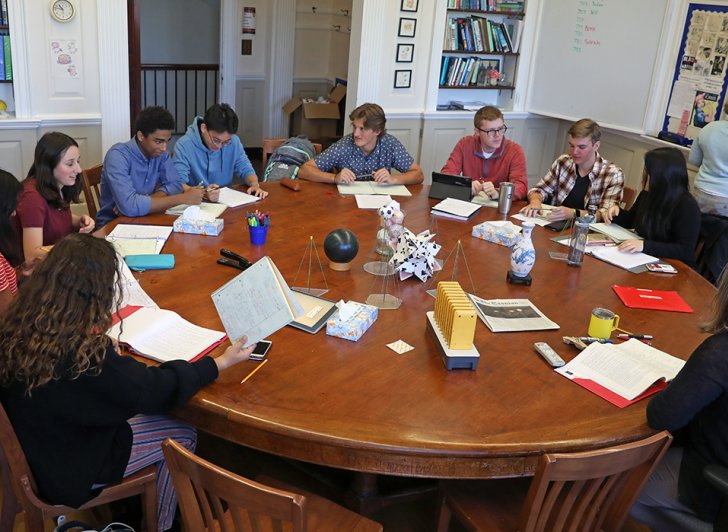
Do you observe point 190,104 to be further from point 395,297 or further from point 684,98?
point 395,297

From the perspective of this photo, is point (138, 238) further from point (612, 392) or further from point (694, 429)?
point (694, 429)

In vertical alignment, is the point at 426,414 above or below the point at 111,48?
below

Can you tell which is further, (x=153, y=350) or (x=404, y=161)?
(x=404, y=161)

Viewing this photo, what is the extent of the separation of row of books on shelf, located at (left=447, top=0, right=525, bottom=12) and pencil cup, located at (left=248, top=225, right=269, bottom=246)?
3.52 metres

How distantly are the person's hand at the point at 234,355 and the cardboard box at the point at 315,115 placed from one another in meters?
5.06

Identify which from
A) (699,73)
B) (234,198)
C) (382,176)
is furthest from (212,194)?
(699,73)

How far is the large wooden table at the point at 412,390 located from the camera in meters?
1.80

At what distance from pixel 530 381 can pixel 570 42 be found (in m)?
4.45

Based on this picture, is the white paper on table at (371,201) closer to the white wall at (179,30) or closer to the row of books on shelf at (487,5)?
the row of books on shelf at (487,5)

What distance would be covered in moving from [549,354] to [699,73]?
11.8 feet

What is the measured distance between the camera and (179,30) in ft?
27.2

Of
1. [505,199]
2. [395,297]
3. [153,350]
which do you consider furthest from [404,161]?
[153,350]

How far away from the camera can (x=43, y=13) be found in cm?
439

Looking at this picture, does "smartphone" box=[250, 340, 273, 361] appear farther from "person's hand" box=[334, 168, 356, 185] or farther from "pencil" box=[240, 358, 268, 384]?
"person's hand" box=[334, 168, 356, 185]
